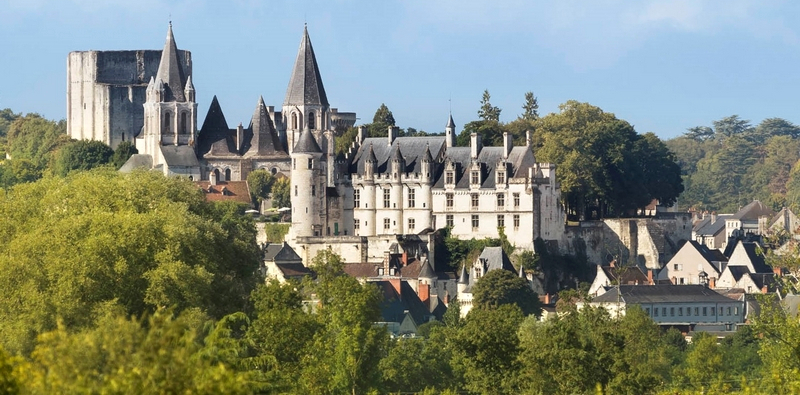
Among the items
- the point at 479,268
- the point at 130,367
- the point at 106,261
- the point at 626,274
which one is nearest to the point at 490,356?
the point at 106,261

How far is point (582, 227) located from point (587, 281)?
10.8ft

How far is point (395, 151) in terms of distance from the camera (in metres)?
93.8

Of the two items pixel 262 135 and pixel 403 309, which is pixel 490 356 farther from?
pixel 262 135

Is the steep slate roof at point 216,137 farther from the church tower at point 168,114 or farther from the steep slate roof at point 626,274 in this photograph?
the steep slate roof at point 626,274

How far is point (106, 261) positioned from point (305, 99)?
4889 cm

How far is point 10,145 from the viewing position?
131250mm

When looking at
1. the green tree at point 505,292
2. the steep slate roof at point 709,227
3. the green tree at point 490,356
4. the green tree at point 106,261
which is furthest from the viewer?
the steep slate roof at point 709,227

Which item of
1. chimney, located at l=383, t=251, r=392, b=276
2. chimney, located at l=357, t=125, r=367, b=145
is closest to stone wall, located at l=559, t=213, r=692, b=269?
chimney, located at l=383, t=251, r=392, b=276

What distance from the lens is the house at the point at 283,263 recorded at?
8650 centimetres

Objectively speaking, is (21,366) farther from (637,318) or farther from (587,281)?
(587,281)

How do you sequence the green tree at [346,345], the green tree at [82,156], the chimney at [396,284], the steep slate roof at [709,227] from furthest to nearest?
1. the steep slate roof at [709,227]
2. the green tree at [82,156]
3. the chimney at [396,284]
4. the green tree at [346,345]

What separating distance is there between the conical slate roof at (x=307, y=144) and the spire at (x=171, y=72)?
12.2 metres

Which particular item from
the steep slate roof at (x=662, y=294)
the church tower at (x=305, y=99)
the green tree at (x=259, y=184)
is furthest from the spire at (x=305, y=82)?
the steep slate roof at (x=662, y=294)

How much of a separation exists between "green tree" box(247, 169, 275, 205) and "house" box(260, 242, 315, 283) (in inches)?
344
